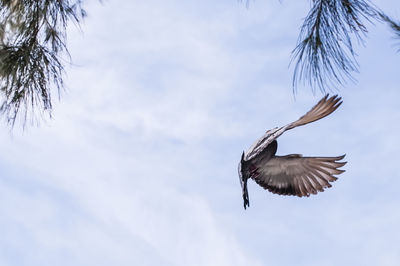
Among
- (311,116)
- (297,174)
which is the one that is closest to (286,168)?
(297,174)

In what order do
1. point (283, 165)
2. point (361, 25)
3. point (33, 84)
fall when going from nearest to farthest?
1. point (361, 25)
2. point (33, 84)
3. point (283, 165)

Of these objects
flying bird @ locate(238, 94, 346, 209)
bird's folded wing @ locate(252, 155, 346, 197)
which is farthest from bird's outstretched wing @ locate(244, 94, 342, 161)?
bird's folded wing @ locate(252, 155, 346, 197)

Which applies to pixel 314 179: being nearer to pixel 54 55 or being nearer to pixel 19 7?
pixel 54 55

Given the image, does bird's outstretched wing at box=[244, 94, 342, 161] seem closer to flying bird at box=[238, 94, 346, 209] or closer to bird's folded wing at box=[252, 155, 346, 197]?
flying bird at box=[238, 94, 346, 209]

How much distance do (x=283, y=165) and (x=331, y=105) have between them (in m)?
0.40

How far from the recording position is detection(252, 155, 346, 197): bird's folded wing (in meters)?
2.53

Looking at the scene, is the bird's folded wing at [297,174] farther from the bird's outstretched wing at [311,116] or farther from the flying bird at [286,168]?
the bird's outstretched wing at [311,116]

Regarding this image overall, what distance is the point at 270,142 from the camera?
2367 mm

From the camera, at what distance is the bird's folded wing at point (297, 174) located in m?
2.53

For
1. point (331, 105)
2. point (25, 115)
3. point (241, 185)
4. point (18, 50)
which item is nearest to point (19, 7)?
point (18, 50)

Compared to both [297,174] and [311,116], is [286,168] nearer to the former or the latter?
[297,174]

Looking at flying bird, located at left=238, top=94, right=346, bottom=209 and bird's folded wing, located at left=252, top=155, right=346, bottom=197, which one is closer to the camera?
flying bird, located at left=238, top=94, right=346, bottom=209

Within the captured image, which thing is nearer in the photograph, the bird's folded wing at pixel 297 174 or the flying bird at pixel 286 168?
the flying bird at pixel 286 168

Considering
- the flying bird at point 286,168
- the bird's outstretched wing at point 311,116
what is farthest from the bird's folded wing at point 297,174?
the bird's outstretched wing at point 311,116
